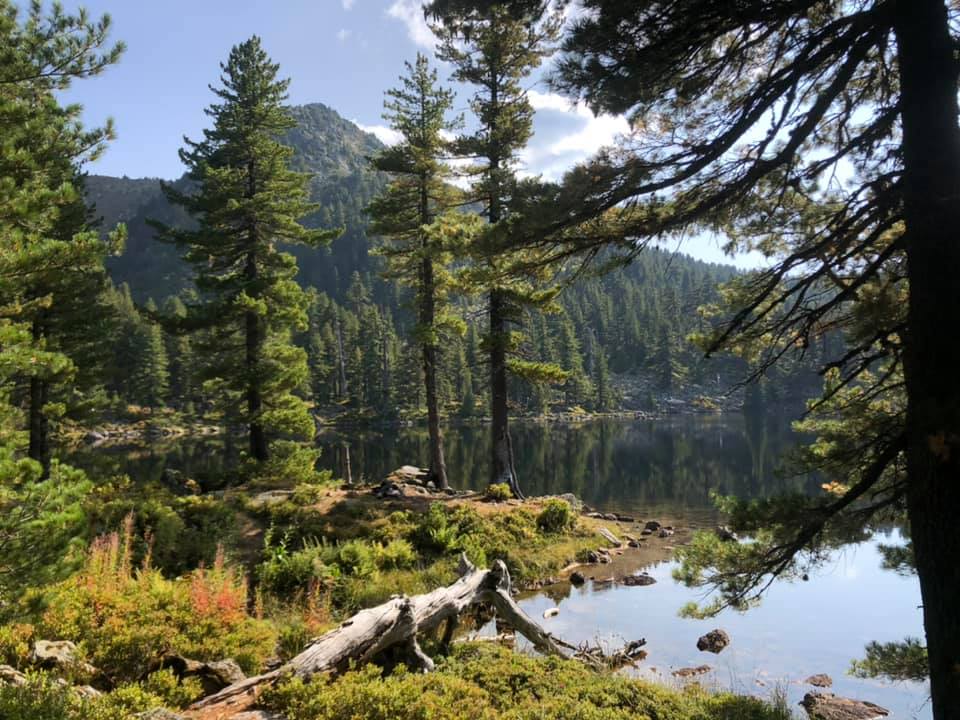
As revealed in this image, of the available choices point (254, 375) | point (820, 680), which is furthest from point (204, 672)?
point (254, 375)

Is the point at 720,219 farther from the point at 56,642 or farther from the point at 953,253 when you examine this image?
the point at 56,642

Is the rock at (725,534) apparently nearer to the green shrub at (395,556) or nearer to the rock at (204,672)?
the rock at (204,672)

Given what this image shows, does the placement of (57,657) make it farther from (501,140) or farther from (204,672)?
(501,140)

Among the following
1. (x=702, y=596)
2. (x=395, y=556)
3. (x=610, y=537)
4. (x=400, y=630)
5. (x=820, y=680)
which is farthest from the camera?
(x=610, y=537)

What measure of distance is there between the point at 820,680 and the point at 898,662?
20.7 ft

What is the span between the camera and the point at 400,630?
742cm

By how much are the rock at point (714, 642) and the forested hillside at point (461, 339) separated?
10535 mm

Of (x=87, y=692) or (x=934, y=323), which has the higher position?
(x=934, y=323)

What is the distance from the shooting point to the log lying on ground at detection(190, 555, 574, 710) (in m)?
6.07

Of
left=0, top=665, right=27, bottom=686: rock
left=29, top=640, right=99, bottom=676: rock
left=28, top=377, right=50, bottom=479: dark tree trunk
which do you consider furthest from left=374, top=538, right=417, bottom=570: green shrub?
left=28, top=377, right=50, bottom=479: dark tree trunk

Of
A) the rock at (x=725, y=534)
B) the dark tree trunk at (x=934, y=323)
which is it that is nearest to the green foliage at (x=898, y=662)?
the dark tree trunk at (x=934, y=323)

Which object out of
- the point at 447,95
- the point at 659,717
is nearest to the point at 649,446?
the point at 447,95

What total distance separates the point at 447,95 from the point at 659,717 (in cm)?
1986

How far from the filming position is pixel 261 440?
1959 centimetres
